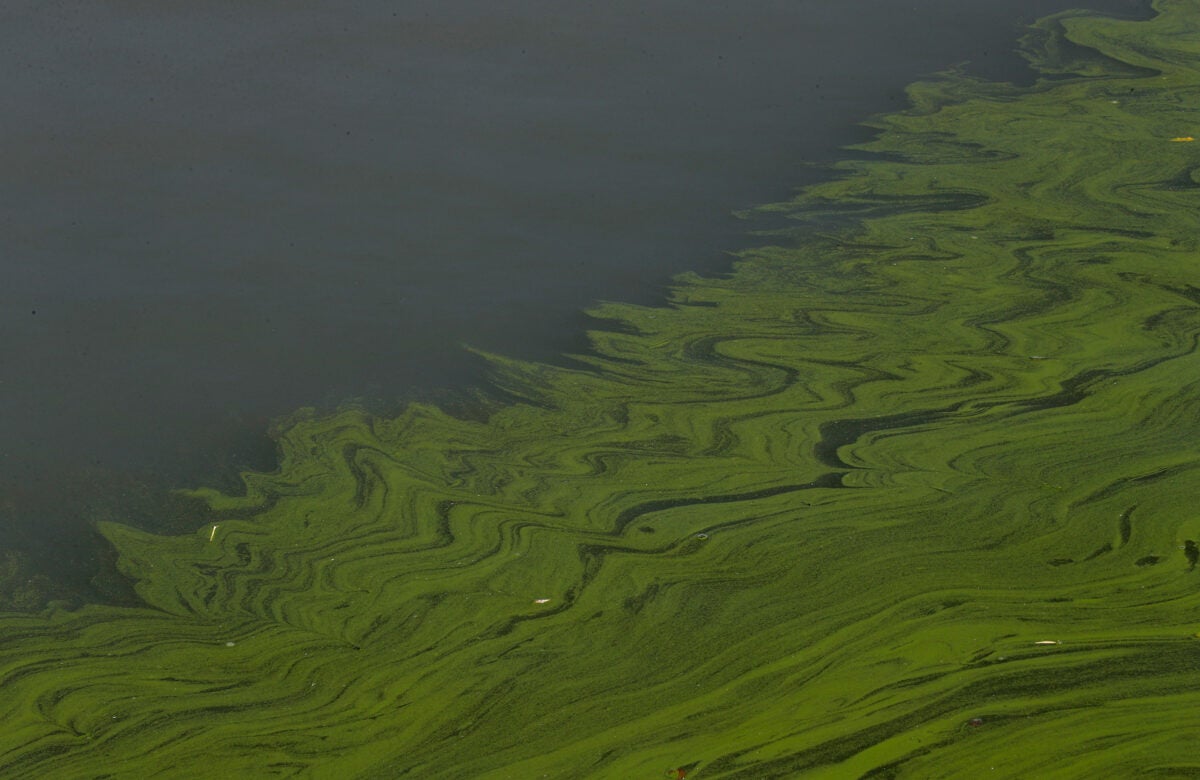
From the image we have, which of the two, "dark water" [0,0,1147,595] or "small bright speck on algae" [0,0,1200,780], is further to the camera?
"dark water" [0,0,1147,595]

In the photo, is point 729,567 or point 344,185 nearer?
point 729,567

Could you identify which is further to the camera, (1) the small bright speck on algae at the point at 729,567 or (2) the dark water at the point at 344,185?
(2) the dark water at the point at 344,185

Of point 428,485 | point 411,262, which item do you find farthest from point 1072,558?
point 411,262

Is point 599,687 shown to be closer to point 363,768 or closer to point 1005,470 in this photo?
point 363,768

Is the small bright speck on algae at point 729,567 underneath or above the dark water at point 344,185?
underneath

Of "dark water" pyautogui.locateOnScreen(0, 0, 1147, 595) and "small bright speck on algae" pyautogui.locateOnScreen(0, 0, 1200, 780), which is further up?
"dark water" pyautogui.locateOnScreen(0, 0, 1147, 595)
